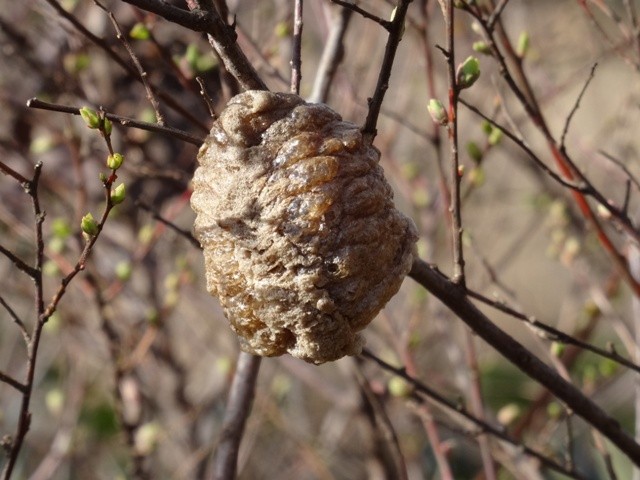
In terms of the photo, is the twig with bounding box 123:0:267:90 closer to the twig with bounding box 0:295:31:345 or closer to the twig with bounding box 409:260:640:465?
the twig with bounding box 409:260:640:465

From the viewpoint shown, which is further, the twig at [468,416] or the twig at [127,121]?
the twig at [468,416]

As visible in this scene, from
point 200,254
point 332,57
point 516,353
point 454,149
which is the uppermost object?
point 200,254

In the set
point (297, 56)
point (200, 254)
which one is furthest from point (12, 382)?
point (200, 254)

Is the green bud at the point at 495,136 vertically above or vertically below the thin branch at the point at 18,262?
above

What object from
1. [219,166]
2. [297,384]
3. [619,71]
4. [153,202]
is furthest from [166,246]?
[619,71]

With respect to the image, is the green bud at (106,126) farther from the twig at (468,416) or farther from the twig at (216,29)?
the twig at (468,416)

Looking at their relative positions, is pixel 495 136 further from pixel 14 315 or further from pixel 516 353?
pixel 14 315

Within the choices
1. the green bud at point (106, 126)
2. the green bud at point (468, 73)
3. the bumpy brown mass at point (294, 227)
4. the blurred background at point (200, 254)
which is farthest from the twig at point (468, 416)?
the green bud at point (106, 126)
